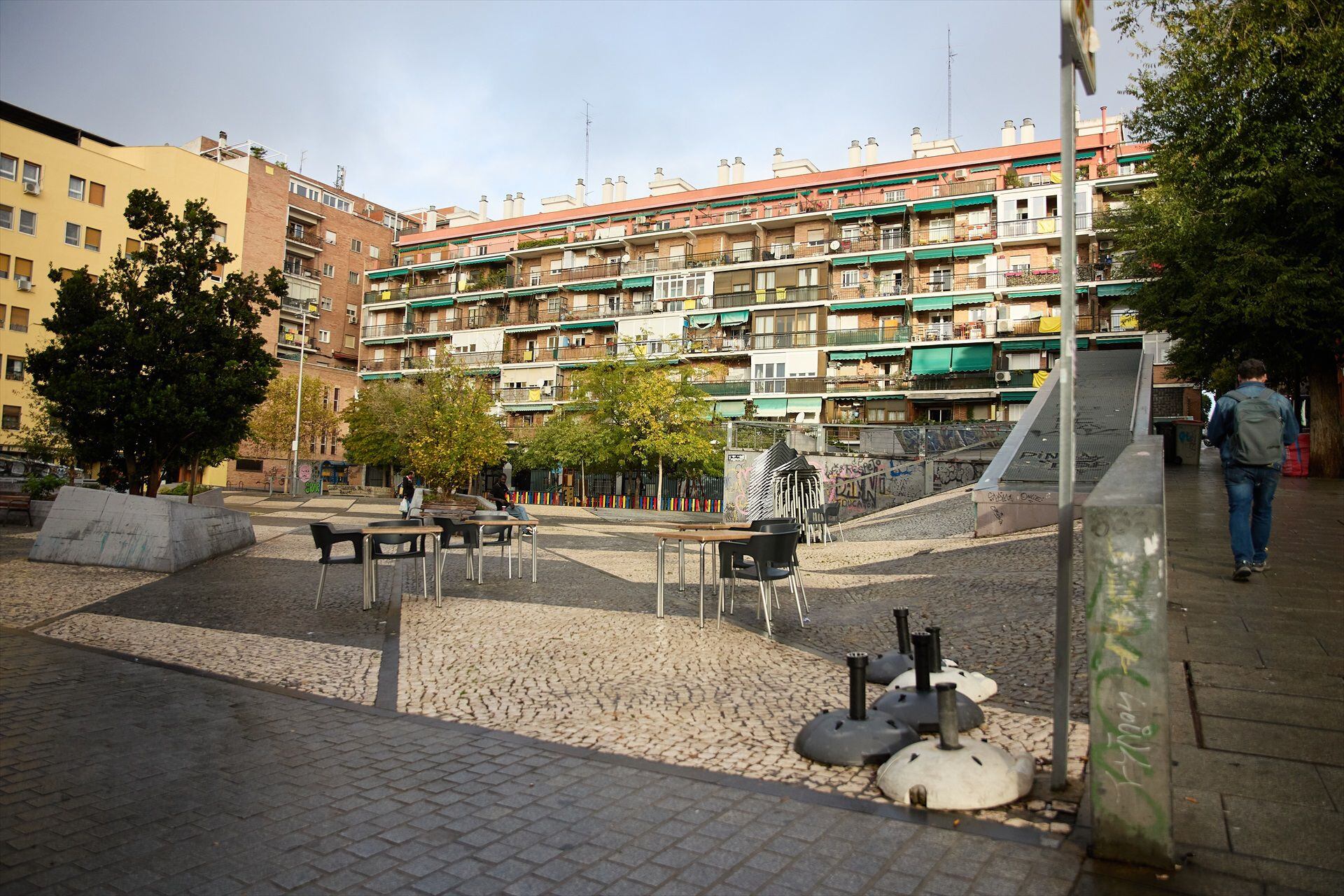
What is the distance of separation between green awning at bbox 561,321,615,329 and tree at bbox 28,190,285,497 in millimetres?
43584

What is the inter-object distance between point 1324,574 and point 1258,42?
44.9 ft

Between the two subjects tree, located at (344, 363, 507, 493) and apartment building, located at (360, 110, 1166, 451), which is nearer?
tree, located at (344, 363, 507, 493)

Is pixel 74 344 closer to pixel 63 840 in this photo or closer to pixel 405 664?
pixel 405 664

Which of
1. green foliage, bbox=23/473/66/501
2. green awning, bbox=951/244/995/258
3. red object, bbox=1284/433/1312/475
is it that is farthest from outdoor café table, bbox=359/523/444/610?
green awning, bbox=951/244/995/258

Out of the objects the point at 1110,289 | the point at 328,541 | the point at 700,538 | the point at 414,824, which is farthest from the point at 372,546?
the point at 1110,289

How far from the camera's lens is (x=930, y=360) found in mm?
47312

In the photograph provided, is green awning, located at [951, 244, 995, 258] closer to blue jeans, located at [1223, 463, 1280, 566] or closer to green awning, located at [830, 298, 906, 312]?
green awning, located at [830, 298, 906, 312]

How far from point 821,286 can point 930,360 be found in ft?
26.5

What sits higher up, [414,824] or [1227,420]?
[1227,420]

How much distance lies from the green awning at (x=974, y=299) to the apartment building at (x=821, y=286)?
155 mm

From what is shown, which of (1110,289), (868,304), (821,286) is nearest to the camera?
(1110,289)

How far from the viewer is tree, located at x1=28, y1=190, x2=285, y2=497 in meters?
12.9

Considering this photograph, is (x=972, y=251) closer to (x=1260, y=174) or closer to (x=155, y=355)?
(x=1260, y=174)

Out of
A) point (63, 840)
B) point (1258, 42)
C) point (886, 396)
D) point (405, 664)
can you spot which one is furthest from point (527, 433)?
point (63, 840)
